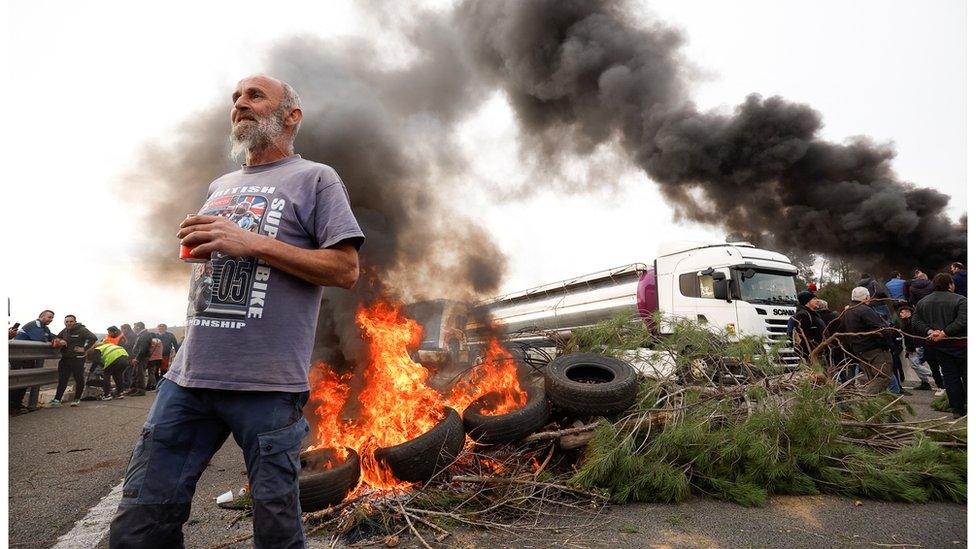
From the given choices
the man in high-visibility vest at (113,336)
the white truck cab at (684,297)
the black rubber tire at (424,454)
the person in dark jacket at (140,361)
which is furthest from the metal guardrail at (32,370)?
the black rubber tire at (424,454)

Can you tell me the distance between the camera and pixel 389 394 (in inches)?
175

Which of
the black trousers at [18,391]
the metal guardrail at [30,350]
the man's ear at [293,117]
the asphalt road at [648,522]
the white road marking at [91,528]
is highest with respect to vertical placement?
the man's ear at [293,117]

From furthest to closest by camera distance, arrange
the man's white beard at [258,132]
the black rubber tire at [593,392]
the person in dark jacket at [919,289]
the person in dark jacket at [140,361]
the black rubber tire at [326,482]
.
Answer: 1. the person in dark jacket at [140,361]
2. the person in dark jacket at [919,289]
3. the black rubber tire at [593,392]
4. the black rubber tire at [326,482]
5. the man's white beard at [258,132]

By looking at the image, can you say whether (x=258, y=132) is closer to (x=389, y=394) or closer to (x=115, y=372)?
(x=389, y=394)

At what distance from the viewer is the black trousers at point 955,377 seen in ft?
19.0

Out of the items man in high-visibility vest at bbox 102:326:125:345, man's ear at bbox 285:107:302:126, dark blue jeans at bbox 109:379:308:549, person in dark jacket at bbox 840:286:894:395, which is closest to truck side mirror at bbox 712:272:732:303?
person in dark jacket at bbox 840:286:894:395

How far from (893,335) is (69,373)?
13.1 meters

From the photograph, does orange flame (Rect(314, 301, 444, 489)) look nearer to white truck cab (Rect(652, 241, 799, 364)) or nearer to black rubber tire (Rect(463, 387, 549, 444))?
black rubber tire (Rect(463, 387, 549, 444))

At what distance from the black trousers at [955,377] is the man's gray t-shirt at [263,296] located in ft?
23.4

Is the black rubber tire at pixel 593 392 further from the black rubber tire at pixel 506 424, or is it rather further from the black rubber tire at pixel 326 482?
the black rubber tire at pixel 326 482

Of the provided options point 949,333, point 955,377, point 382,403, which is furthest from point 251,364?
point 955,377

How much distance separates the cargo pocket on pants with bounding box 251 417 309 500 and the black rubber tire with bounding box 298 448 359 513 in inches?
59.8

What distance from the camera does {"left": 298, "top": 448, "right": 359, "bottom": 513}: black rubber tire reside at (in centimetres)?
304

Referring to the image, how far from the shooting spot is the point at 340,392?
4.50 metres
